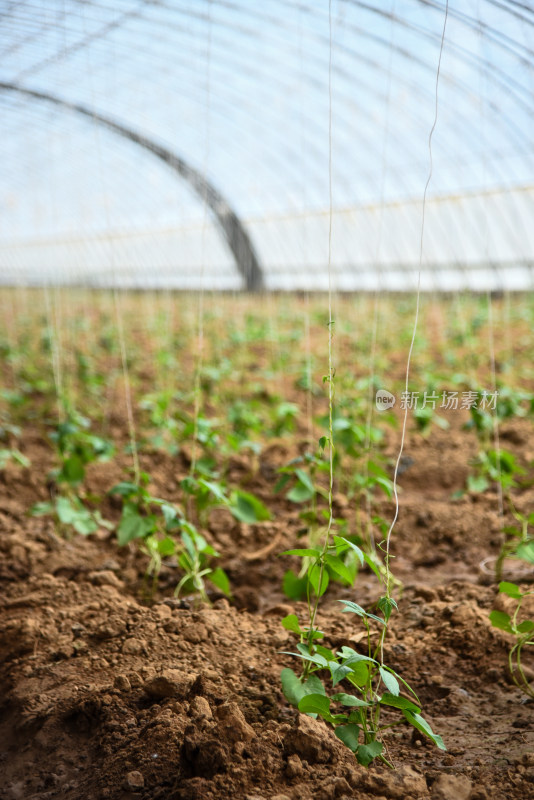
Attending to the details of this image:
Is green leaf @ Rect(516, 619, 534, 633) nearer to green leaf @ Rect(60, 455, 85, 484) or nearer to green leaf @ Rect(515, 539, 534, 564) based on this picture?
green leaf @ Rect(515, 539, 534, 564)

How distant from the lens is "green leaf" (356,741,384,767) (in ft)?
5.83

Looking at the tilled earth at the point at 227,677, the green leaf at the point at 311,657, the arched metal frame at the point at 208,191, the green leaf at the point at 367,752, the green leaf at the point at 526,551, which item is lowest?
the tilled earth at the point at 227,677

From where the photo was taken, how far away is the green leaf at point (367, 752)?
1778mm

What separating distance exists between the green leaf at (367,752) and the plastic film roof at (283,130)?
5.09 feet

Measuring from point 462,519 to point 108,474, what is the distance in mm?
2218

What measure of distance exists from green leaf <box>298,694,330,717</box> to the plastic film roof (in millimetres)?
1435

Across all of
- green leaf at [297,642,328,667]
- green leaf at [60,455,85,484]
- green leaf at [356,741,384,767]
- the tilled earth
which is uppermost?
green leaf at [60,455,85,484]

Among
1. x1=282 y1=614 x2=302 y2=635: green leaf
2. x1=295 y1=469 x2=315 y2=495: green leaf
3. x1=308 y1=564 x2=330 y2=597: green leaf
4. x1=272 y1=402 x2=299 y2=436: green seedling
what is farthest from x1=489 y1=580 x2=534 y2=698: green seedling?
x1=272 y1=402 x2=299 y2=436: green seedling

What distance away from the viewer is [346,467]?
4605mm

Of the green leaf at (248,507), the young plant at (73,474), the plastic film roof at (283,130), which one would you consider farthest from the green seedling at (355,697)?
the young plant at (73,474)

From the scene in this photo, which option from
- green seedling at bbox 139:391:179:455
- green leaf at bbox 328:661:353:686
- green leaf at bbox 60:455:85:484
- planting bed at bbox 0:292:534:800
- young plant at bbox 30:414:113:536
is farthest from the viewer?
green seedling at bbox 139:391:179:455

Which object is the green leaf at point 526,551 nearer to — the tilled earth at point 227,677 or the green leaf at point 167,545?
the tilled earth at point 227,677

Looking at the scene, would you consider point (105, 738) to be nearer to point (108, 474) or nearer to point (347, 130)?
point (108, 474)

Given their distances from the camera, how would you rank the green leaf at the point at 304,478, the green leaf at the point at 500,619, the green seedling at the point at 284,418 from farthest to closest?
1. the green seedling at the point at 284,418
2. the green leaf at the point at 304,478
3. the green leaf at the point at 500,619
